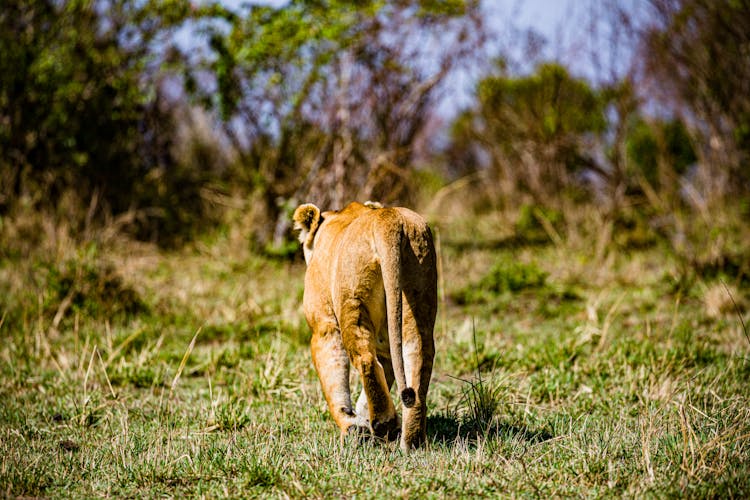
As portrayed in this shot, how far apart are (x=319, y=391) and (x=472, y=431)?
4.16 feet

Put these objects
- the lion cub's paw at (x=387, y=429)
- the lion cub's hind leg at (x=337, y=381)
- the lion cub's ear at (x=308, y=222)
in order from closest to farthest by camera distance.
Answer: the lion cub's paw at (x=387, y=429) < the lion cub's hind leg at (x=337, y=381) < the lion cub's ear at (x=308, y=222)

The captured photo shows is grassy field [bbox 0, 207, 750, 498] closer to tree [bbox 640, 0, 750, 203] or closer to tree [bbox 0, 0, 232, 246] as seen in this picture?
tree [bbox 0, 0, 232, 246]

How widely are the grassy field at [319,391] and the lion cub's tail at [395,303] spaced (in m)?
0.44

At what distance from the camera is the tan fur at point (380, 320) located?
3262 millimetres

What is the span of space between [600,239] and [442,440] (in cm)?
673

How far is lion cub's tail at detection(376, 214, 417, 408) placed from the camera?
3.17 meters

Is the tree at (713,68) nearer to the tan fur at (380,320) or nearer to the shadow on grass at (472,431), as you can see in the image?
the shadow on grass at (472,431)

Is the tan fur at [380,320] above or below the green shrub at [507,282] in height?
above

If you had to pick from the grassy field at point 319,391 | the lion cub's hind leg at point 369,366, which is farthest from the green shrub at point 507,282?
the lion cub's hind leg at point 369,366

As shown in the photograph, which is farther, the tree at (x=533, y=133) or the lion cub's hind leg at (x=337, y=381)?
the tree at (x=533, y=133)

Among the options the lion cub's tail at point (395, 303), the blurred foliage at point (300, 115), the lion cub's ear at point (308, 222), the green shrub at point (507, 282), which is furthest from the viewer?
the blurred foliage at point (300, 115)

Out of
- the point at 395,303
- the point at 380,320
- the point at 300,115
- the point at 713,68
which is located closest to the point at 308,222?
the point at 380,320

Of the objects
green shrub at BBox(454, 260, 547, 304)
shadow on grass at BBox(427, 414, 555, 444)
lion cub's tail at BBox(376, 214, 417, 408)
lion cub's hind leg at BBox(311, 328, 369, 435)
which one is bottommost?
green shrub at BBox(454, 260, 547, 304)

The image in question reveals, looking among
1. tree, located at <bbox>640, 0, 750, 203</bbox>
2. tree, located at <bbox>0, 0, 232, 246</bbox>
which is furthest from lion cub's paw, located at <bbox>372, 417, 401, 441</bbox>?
tree, located at <bbox>640, 0, 750, 203</bbox>
